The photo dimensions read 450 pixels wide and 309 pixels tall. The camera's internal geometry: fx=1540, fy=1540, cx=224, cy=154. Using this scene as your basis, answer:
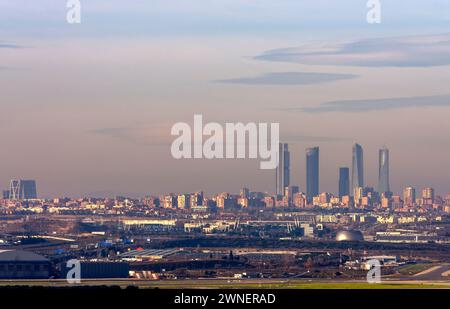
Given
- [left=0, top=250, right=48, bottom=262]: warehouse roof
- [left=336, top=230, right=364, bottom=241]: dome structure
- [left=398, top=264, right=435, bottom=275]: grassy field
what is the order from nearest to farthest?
[left=0, top=250, right=48, bottom=262]: warehouse roof < [left=398, top=264, right=435, bottom=275]: grassy field < [left=336, top=230, right=364, bottom=241]: dome structure

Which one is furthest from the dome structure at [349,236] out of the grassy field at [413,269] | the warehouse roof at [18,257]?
the warehouse roof at [18,257]

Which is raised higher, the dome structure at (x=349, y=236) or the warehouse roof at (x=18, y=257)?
the warehouse roof at (x=18, y=257)

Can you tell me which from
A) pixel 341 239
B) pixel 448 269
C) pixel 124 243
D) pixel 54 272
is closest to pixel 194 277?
pixel 54 272

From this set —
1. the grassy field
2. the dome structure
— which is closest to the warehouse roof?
the grassy field

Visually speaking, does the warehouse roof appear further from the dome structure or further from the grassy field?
the dome structure

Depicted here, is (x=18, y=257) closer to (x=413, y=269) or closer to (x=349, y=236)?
(x=413, y=269)

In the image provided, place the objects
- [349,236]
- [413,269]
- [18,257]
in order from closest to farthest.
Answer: [18,257]
[413,269]
[349,236]

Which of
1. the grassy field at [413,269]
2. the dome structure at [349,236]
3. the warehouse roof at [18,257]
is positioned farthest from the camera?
the dome structure at [349,236]

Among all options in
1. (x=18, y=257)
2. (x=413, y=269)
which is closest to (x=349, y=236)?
A: (x=413, y=269)

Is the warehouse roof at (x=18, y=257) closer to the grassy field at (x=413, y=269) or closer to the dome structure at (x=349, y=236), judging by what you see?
the grassy field at (x=413, y=269)

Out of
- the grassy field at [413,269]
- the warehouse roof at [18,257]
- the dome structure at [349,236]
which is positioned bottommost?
the dome structure at [349,236]
